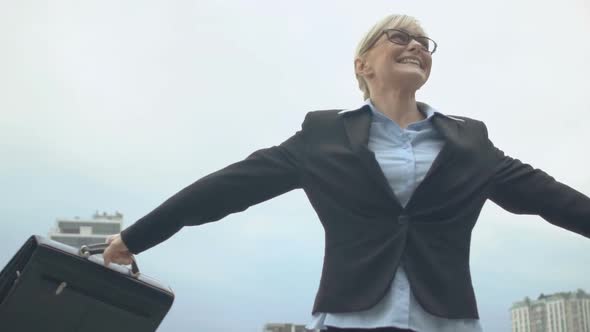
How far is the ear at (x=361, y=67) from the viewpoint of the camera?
3207mm

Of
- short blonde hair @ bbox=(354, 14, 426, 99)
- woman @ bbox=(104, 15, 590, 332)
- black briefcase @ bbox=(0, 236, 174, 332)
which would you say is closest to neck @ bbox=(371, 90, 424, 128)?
woman @ bbox=(104, 15, 590, 332)

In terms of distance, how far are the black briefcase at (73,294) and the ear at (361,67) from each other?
1256 mm

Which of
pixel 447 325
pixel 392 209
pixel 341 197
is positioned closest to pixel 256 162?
pixel 341 197

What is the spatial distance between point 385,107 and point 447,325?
97 centimetres

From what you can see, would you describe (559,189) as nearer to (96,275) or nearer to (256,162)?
(256,162)

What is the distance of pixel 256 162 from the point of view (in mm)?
3033

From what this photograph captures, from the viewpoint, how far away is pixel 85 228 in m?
75.8

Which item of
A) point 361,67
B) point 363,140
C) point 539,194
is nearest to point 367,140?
point 363,140

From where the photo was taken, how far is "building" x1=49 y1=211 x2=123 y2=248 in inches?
2847

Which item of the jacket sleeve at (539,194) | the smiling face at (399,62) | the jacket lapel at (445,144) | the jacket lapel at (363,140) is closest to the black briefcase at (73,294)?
the jacket lapel at (363,140)

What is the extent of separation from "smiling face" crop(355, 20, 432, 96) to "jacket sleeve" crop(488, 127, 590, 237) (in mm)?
434

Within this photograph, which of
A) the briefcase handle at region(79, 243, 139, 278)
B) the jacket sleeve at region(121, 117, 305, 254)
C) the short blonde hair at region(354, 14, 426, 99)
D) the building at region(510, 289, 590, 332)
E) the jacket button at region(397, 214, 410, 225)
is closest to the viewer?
the jacket button at region(397, 214, 410, 225)

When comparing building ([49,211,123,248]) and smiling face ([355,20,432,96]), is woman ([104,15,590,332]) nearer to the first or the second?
smiling face ([355,20,432,96])

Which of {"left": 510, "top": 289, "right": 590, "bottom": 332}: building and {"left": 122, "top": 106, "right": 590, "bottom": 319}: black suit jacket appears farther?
{"left": 510, "top": 289, "right": 590, "bottom": 332}: building
